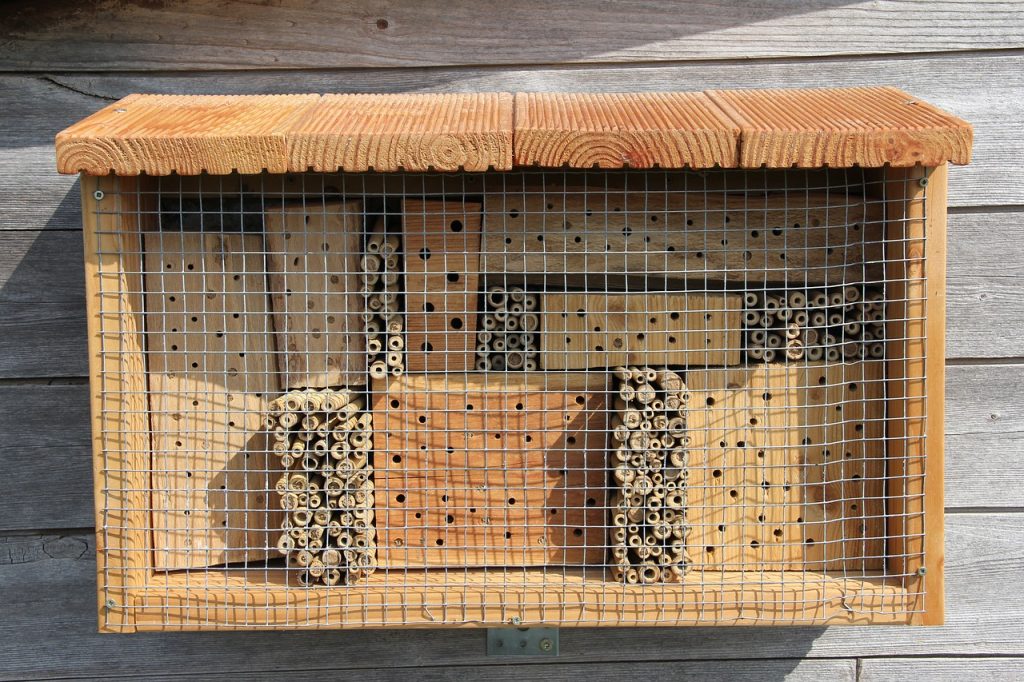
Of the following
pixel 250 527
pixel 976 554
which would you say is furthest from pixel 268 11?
pixel 976 554

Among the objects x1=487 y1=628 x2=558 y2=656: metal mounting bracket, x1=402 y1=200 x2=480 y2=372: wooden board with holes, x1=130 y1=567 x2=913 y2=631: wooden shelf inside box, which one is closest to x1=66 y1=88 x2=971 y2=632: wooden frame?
x1=130 y1=567 x2=913 y2=631: wooden shelf inside box

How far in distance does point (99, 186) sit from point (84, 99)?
284 millimetres

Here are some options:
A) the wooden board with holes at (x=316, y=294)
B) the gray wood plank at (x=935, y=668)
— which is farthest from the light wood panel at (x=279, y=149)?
the gray wood plank at (x=935, y=668)

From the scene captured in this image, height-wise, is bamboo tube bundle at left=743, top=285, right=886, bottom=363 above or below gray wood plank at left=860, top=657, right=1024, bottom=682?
above

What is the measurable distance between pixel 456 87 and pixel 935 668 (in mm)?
1034

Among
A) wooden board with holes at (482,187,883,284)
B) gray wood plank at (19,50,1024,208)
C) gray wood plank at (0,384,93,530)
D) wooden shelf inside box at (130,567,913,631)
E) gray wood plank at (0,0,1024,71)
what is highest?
gray wood plank at (0,0,1024,71)

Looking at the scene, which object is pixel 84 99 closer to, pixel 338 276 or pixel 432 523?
pixel 338 276

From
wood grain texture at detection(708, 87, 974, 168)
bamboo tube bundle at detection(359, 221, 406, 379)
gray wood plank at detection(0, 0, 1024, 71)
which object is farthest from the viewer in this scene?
gray wood plank at detection(0, 0, 1024, 71)

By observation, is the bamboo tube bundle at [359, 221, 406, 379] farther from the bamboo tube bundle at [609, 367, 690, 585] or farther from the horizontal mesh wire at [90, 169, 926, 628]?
the bamboo tube bundle at [609, 367, 690, 585]

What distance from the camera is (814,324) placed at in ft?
3.04

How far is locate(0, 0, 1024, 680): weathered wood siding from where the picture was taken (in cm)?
106

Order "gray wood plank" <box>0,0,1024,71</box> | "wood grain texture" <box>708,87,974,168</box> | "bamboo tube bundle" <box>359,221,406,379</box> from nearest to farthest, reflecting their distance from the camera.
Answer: "wood grain texture" <box>708,87,974,168</box> < "bamboo tube bundle" <box>359,221,406,379</box> < "gray wood plank" <box>0,0,1024,71</box>

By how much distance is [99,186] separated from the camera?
0.85 m

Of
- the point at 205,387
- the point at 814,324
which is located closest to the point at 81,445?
the point at 205,387
